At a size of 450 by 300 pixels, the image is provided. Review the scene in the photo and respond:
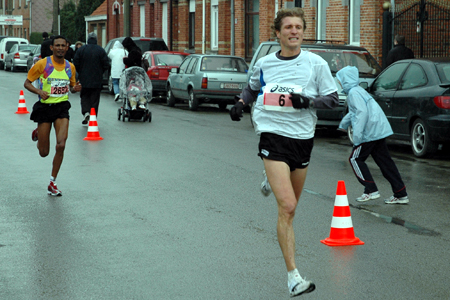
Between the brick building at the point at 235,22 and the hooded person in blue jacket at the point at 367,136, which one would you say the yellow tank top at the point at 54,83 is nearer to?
the hooded person in blue jacket at the point at 367,136

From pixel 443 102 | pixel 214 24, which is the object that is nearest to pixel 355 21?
pixel 214 24

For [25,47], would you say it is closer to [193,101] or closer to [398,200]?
[193,101]

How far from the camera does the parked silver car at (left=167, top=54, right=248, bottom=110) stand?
2134 cm

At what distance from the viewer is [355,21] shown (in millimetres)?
24953

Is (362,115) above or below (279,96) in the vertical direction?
below

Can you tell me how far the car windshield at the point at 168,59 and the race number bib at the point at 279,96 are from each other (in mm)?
20026

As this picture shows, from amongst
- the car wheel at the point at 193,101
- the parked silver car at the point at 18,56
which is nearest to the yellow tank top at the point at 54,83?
the car wheel at the point at 193,101

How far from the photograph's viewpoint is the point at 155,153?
12672 millimetres

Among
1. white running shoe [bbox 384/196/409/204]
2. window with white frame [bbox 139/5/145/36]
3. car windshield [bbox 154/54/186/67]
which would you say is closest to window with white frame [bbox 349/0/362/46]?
car windshield [bbox 154/54/186/67]

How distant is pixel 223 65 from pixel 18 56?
27.4 metres

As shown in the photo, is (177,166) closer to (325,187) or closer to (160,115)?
(325,187)

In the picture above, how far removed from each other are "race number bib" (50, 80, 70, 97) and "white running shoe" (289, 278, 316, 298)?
17.2ft

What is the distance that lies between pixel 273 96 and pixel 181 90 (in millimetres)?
17404

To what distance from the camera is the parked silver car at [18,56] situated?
46.5 metres
